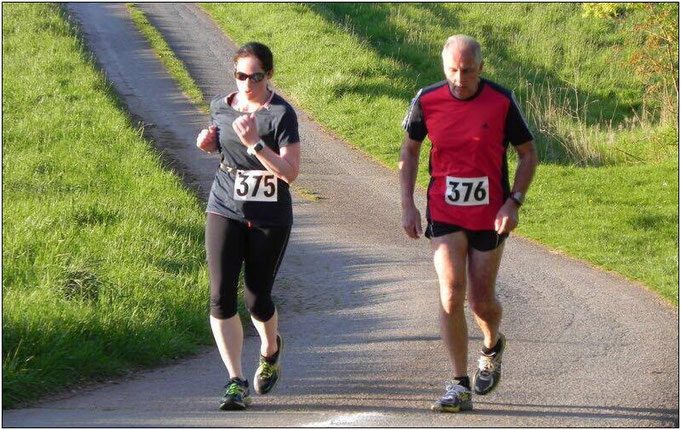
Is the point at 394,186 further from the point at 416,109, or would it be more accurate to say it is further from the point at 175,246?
the point at 416,109

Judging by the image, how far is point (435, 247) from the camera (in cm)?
632

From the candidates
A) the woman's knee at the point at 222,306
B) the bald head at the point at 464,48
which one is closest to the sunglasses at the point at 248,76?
the bald head at the point at 464,48

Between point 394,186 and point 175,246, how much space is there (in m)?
6.14

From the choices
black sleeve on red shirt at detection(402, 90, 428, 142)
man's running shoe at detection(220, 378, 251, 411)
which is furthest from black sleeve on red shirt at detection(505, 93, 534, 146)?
man's running shoe at detection(220, 378, 251, 411)

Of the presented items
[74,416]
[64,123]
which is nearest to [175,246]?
[74,416]

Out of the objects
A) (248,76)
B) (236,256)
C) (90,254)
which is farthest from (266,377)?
(90,254)

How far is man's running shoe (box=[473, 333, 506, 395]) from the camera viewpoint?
652 centimetres

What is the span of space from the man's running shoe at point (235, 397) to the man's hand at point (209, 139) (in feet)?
4.23

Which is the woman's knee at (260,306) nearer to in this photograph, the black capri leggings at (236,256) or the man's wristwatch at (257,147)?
the black capri leggings at (236,256)

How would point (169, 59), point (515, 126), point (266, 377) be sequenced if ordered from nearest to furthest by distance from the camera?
1. point (515, 126)
2. point (266, 377)
3. point (169, 59)

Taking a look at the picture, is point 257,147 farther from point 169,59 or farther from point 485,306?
point 169,59

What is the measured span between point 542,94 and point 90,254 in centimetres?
1874

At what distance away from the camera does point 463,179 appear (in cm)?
620

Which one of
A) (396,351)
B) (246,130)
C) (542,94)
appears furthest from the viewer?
(542,94)
